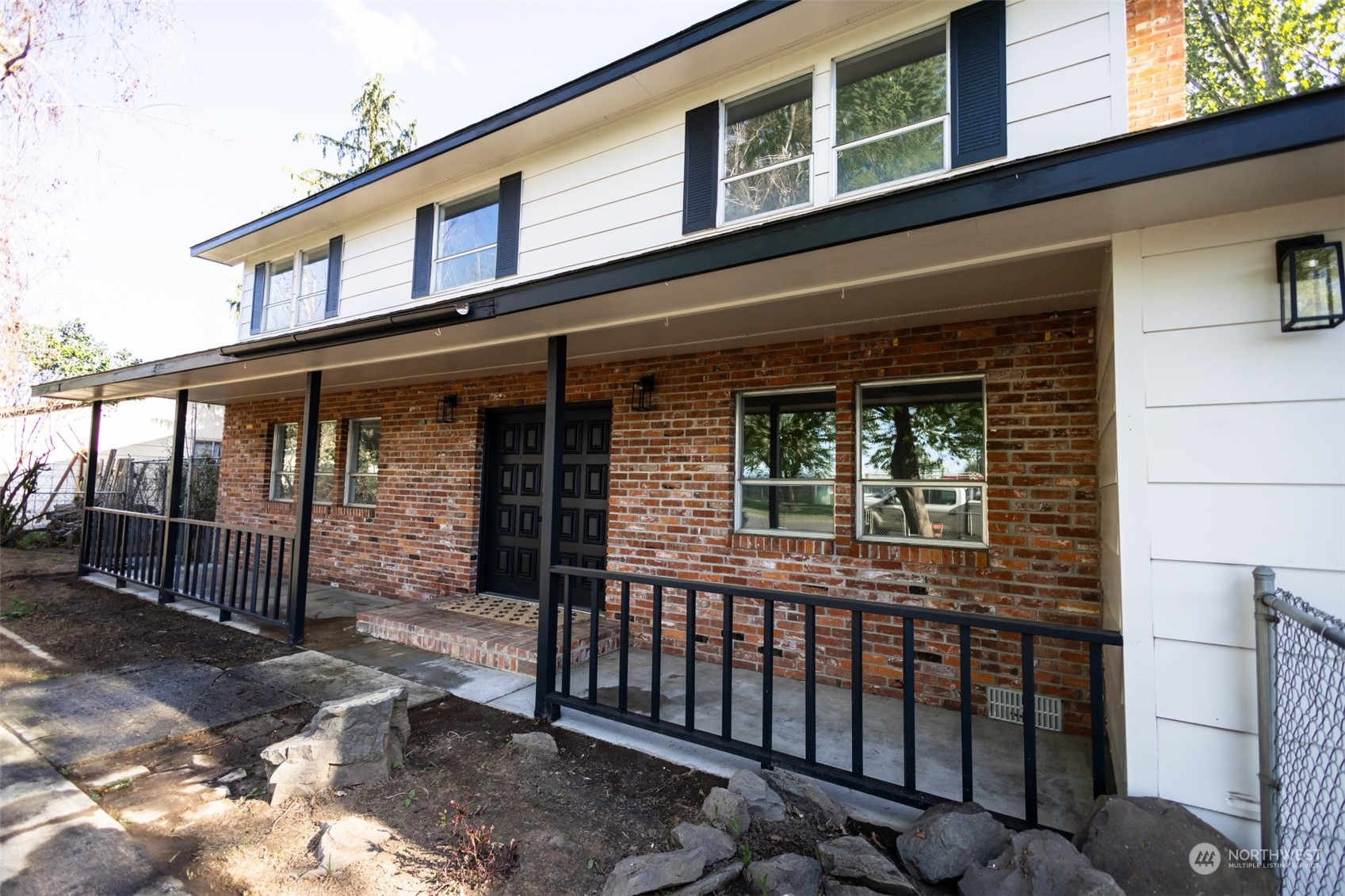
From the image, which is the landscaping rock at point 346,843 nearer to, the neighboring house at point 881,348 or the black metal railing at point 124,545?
the neighboring house at point 881,348

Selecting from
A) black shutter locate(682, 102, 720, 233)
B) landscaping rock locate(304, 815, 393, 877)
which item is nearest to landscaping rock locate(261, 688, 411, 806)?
landscaping rock locate(304, 815, 393, 877)

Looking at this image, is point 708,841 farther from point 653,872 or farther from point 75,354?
point 75,354

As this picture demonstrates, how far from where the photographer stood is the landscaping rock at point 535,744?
10.4ft

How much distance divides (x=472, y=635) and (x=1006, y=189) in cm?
Result: 467

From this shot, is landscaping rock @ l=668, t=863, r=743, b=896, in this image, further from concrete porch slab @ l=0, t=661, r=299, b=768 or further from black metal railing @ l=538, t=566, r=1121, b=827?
concrete porch slab @ l=0, t=661, r=299, b=768

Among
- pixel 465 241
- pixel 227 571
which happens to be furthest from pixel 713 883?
pixel 227 571

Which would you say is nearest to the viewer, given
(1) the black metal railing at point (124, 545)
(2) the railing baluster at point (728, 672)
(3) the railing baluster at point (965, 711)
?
(3) the railing baluster at point (965, 711)

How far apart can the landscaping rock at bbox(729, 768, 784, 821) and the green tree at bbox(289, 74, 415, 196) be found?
53.9 feet

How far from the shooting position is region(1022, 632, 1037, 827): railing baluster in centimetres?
224

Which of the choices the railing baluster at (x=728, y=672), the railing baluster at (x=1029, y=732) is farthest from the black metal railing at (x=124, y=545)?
the railing baluster at (x=1029, y=732)

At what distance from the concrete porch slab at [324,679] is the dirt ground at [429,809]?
0.20m

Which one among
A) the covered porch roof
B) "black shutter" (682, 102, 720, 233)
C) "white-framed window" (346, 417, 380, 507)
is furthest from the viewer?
"white-framed window" (346, 417, 380, 507)

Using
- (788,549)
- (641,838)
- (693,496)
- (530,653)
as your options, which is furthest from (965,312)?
(530,653)

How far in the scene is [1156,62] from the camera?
348 cm
